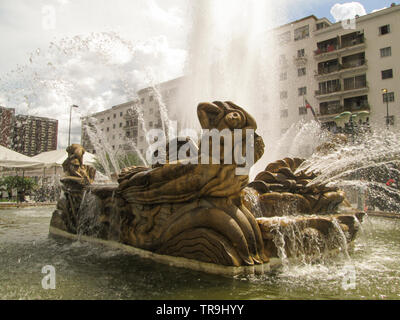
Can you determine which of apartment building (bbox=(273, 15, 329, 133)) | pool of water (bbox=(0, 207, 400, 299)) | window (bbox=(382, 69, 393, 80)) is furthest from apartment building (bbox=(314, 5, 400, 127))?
pool of water (bbox=(0, 207, 400, 299))

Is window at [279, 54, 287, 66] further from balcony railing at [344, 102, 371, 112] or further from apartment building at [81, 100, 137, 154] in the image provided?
apartment building at [81, 100, 137, 154]

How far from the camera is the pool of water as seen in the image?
11.4ft

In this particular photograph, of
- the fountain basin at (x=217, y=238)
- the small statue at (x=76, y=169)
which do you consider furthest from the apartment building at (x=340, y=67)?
the small statue at (x=76, y=169)

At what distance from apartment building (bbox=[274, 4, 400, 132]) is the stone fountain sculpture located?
26516mm

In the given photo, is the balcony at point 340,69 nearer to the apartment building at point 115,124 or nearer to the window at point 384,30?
the window at point 384,30

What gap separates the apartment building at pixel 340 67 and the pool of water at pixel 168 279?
89.0 ft

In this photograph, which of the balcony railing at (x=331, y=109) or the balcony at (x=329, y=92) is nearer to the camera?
the balcony railing at (x=331, y=109)

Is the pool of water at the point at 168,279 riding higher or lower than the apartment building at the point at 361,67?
lower

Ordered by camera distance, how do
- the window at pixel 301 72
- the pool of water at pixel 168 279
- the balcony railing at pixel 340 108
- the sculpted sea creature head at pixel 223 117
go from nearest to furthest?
the pool of water at pixel 168 279, the sculpted sea creature head at pixel 223 117, the balcony railing at pixel 340 108, the window at pixel 301 72

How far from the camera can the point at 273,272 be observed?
439 cm

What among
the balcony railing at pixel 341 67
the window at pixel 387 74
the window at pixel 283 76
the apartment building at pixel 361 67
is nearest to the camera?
the apartment building at pixel 361 67

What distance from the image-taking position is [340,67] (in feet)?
103

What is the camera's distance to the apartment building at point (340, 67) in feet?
93.7

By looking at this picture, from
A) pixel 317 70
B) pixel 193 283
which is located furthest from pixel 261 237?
pixel 317 70
